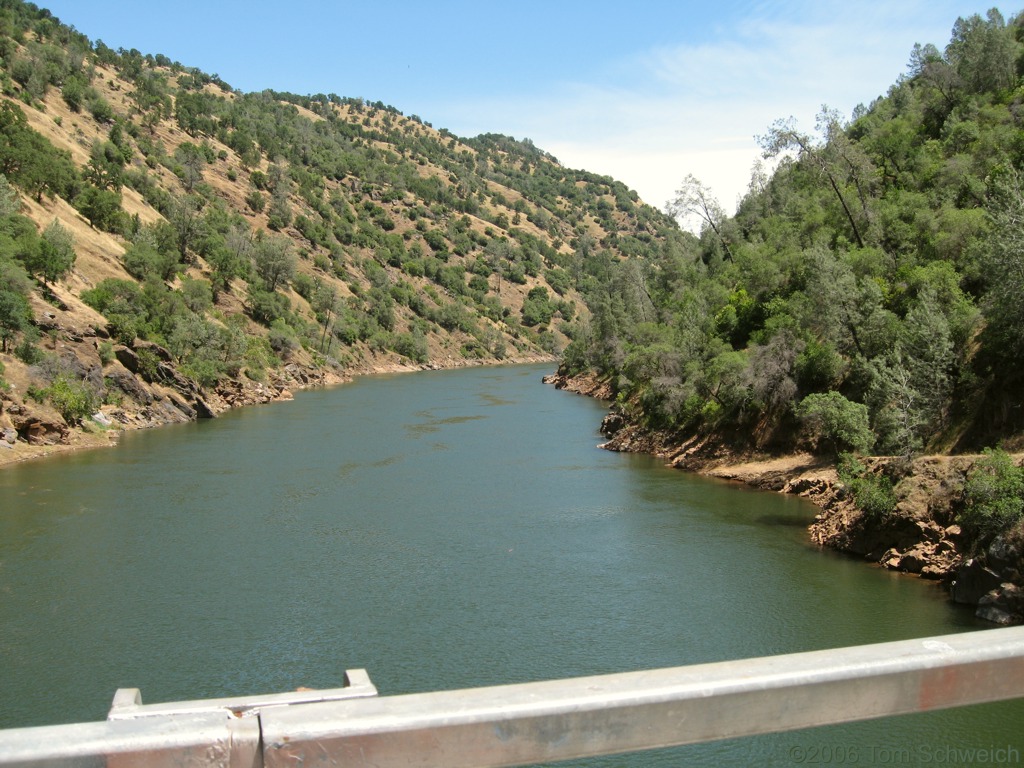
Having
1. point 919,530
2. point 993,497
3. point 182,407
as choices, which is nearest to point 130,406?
point 182,407

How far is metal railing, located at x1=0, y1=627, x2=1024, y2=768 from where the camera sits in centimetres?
246

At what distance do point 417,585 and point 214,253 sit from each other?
231ft

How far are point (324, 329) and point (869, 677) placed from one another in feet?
333

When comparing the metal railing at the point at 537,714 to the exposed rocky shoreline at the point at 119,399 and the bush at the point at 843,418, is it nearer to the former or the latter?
the bush at the point at 843,418

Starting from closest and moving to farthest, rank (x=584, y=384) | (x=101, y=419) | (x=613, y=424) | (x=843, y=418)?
(x=843, y=418) → (x=101, y=419) → (x=613, y=424) → (x=584, y=384)

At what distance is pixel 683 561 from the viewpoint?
1033 inches

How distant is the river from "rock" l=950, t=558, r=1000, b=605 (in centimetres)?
56

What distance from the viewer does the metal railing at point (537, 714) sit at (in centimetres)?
246

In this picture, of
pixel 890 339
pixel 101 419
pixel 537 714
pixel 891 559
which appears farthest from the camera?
pixel 101 419

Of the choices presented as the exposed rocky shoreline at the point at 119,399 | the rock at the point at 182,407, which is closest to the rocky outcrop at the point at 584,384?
the exposed rocky shoreline at the point at 119,399

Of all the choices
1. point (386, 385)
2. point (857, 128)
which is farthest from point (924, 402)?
point (386, 385)

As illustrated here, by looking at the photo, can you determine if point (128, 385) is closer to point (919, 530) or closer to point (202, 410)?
point (202, 410)

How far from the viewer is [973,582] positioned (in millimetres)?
21250

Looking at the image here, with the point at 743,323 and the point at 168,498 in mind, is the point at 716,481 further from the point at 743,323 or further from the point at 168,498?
the point at 168,498
